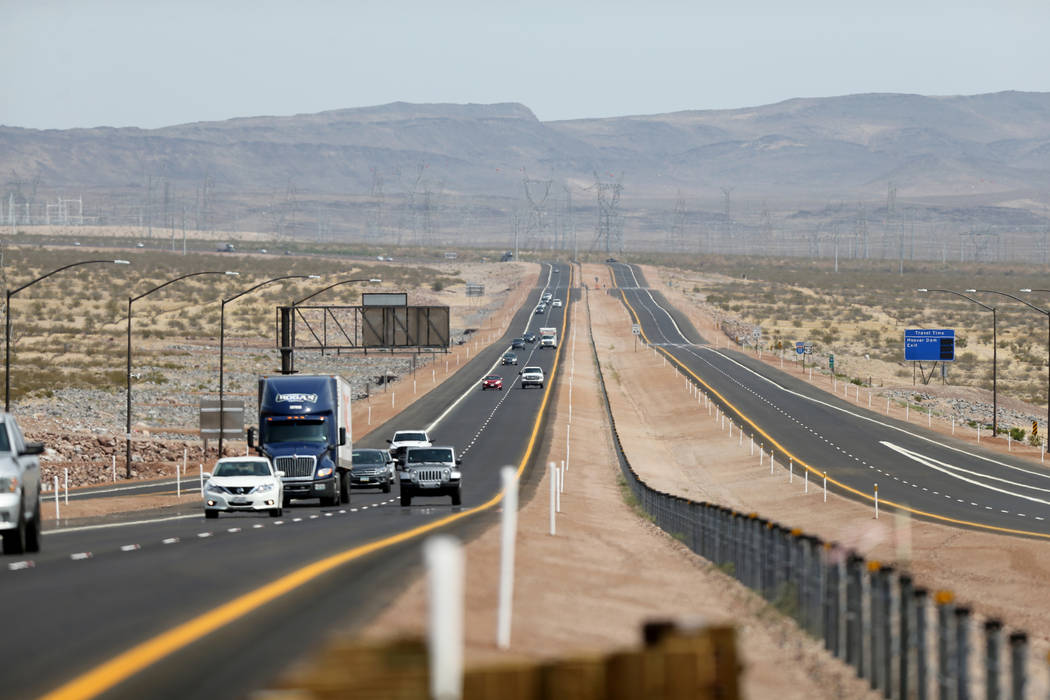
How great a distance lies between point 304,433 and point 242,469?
15.1 feet

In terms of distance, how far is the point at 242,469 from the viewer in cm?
3938

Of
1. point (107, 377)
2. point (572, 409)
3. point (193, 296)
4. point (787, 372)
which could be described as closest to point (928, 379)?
point (787, 372)

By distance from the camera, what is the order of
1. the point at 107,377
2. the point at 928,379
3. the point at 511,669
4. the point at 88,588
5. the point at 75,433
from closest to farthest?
the point at 511,669
the point at 88,588
the point at 75,433
the point at 107,377
the point at 928,379

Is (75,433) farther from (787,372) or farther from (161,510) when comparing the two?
(787,372)

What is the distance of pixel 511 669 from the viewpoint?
318 inches

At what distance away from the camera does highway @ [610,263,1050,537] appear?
1940 inches

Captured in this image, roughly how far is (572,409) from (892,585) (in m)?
76.9

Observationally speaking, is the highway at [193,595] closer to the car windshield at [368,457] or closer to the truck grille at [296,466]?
the truck grille at [296,466]

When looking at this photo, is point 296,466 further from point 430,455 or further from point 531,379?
point 531,379

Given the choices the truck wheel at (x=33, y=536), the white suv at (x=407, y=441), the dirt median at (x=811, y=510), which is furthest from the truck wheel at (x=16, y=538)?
the white suv at (x=407, y=441)

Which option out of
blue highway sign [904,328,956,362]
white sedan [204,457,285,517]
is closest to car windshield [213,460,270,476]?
white sedan [204,457,285,517]

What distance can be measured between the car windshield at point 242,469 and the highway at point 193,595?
3.72 feet

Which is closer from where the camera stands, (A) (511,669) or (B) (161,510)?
(A) (511,669)

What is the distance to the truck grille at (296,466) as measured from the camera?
4306 cm
